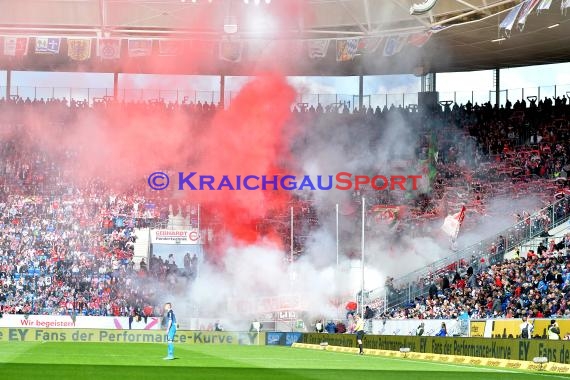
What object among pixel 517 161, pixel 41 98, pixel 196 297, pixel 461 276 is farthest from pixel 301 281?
pixel 41 98

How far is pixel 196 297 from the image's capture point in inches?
1908

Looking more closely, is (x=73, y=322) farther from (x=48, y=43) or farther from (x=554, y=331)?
(x=554, y=331)

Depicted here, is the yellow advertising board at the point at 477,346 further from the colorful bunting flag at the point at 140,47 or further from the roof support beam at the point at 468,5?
the colorful bunting flag at the point at 140,47

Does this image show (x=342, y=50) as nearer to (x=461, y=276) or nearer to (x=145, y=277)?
(x=461, y=276)

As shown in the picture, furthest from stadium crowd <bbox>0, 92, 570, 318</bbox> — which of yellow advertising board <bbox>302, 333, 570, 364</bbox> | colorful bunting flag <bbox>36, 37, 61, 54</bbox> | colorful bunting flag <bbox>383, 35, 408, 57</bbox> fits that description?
colorful bunting flag <bbox>36, 37, 61, 54</bbox>

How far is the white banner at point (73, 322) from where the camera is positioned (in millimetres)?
45312

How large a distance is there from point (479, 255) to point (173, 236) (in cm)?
1529

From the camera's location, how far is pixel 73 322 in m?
45.7

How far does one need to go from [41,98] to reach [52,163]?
14.0 feet

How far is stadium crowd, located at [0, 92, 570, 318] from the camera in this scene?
46750 mm

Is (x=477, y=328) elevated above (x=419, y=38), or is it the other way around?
(x=419, y=38)

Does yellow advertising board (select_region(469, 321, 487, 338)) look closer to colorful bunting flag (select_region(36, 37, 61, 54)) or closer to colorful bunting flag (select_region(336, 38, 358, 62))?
colorful bunting flag (select_region(336, 38, 358, 62))

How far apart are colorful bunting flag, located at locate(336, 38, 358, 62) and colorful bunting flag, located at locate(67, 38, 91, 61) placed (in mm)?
11011

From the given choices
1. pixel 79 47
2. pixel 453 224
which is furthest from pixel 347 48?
pixel 79 47
